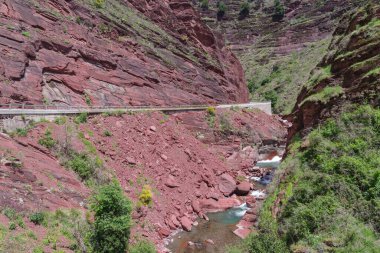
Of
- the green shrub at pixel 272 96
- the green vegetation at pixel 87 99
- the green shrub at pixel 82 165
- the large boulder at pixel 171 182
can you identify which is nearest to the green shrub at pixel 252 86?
the green shrub at pixel 272 96

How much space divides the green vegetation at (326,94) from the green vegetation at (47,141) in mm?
17216

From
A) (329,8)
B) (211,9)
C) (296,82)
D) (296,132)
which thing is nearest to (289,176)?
(296,132)

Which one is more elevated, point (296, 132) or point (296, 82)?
point (296, 82)

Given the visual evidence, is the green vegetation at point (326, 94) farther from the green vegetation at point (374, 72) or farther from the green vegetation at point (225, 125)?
the green vegetation at point (225, 125)

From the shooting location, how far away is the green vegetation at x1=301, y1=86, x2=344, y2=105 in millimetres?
18947

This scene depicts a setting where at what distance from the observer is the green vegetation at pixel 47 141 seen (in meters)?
23.8

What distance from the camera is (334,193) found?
49.0 ft

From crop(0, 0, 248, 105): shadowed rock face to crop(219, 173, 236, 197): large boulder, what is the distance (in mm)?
13066

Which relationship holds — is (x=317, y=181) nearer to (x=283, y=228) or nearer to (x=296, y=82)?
(x=283, y=228)

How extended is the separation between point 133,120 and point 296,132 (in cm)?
1665

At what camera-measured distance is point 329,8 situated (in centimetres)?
10969

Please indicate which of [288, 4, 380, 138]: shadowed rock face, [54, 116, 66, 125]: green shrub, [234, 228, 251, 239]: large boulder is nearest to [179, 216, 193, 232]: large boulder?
[234, 228, 251, 239]: large boulder

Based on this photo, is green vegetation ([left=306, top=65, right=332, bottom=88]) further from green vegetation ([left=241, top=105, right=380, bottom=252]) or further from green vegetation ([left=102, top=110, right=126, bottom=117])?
green vegetation ([left=102, top=110, right=126, bottom=117])

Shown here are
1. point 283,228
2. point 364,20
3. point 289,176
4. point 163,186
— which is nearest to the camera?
point 283,228
